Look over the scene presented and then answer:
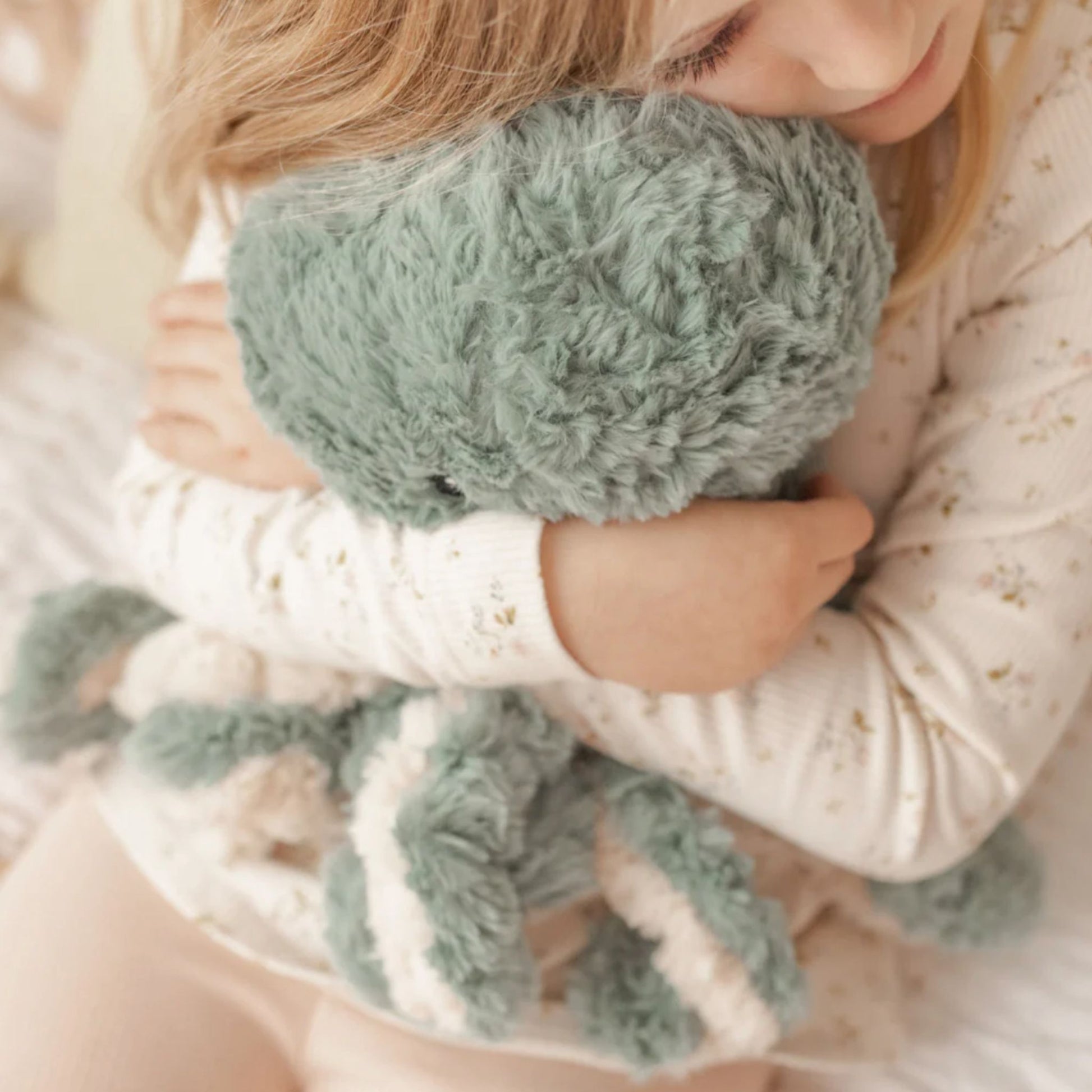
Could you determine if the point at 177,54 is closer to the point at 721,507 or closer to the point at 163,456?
the point at 163,456

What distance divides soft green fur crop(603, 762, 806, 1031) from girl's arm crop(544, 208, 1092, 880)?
1.0 inches

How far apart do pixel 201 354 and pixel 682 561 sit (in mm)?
343

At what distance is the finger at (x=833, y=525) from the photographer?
0.54m

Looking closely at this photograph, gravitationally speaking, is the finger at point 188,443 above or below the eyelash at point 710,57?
below

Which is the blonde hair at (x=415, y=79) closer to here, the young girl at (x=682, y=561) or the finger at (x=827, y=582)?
the young girl at (x=682, y=561)

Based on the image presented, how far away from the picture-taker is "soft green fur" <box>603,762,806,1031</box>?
1.94 feet

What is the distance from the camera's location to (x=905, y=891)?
2.24ft

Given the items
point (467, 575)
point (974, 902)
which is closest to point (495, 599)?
point (467, 575)

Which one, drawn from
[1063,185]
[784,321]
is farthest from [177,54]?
[1063,185]

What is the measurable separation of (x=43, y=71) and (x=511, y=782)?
946mm

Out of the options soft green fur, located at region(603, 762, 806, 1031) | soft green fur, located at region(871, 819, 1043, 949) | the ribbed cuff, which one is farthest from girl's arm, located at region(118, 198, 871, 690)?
soft green fur, located at region(871, 819, 1043, 949)

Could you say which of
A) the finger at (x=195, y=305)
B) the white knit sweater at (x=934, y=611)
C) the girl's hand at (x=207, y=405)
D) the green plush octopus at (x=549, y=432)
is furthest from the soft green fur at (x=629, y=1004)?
the finger at (x=195, y=305)

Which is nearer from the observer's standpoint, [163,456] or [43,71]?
[163,456]

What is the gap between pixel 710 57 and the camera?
0.45 metres
